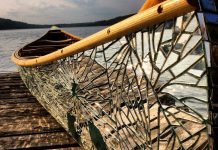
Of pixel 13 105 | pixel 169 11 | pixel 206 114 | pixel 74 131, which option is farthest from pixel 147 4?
pixel 13 105

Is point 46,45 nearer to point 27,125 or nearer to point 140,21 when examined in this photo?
point 27,125

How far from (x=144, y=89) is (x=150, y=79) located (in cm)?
36

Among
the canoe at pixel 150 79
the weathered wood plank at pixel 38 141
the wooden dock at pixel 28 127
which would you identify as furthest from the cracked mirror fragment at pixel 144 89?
the wooden dock at pixel 28 127

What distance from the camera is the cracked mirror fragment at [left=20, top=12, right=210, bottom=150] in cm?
141

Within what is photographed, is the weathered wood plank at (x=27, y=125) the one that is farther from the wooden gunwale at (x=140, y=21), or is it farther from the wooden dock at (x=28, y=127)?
the wooden gunwale at (x=140, y=21)

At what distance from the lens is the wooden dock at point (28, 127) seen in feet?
12.5

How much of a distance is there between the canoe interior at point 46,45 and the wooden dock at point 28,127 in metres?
3.05

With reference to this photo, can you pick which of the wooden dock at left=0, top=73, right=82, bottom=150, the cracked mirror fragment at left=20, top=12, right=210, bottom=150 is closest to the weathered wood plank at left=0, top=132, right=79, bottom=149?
the wooden dock at left=0, top=73, right=82, bottom=150

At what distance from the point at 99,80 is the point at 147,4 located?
113 cm

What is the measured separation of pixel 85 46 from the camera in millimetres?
2477

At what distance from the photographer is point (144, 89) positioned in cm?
209

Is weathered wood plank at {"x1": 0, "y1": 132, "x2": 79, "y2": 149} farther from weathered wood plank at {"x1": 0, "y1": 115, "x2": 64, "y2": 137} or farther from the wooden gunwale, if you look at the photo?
the wooden gunwale

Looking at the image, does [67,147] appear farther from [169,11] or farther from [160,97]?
[169,11]

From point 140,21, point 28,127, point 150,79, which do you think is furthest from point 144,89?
point 28,127
